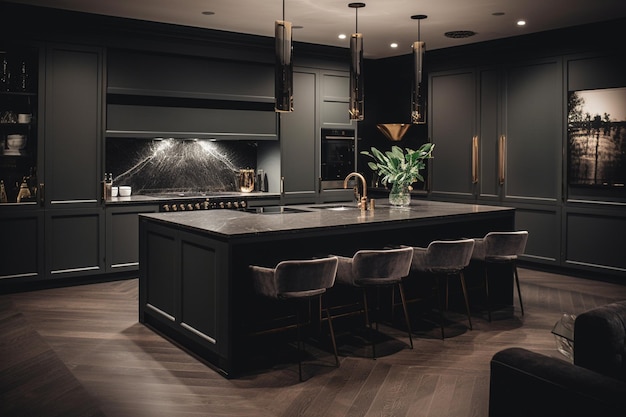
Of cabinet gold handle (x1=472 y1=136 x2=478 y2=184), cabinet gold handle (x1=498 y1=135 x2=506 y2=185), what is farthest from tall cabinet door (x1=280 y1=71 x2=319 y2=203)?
cabinet gold handle (x1=498 y1=135 x2=506 y2=185)

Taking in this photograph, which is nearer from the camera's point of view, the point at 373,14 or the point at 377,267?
the point at 377,267

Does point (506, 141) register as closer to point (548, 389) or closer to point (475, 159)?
point (475, 159)

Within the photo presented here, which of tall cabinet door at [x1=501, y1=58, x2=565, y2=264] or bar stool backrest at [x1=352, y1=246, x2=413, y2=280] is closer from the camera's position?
bar stool backrest at [x1=352, y1=246, x2=413, y2=280]

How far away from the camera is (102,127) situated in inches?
261

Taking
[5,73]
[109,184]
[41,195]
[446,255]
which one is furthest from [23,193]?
[446,255]

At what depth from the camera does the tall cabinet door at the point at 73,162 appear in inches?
249

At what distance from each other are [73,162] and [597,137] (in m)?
5.56

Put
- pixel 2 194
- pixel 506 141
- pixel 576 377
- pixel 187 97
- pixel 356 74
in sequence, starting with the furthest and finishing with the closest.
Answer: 1. pixel 506 141
2. pixel 187 97
3. pixel 2 194
4. pixel 356 74
5. pixel 576 377

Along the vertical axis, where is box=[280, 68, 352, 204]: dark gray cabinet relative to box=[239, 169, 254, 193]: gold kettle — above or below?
above

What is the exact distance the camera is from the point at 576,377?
229 centimetres

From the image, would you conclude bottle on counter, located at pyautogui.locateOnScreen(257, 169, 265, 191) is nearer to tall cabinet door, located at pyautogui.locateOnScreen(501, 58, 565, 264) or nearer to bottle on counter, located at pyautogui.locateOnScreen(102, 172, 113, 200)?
bottle on counter, located at pyautogui.locateOnScreen(102, 172, 113, 200)

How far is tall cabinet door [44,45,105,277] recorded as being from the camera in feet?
20.8

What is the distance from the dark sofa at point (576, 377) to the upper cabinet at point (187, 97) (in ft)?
17.4

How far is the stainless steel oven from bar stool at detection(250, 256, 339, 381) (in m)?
4.38
